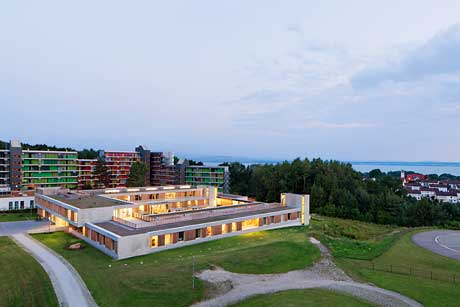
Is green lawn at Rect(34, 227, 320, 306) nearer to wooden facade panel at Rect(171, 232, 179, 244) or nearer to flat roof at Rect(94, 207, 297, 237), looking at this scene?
wooden facade panel at Rect(171, 232, 179, 244)

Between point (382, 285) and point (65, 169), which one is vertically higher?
point (65, 169)

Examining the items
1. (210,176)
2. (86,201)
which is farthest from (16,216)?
(210,176)

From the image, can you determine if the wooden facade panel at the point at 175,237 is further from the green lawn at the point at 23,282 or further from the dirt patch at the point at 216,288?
the green lawn at the point at 23,282

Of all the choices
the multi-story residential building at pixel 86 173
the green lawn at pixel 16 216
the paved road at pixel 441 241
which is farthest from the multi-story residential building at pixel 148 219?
the multi-story residential building at pixel 86 173

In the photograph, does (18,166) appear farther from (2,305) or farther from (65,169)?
(2,305)

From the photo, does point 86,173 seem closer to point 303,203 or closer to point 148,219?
point 148,219

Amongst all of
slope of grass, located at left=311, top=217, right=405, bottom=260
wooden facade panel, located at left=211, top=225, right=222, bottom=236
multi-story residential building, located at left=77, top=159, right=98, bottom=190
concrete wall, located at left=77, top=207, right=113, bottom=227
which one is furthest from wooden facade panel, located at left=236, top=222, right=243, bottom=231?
multi-story residential building, located at left=77, top=159, right=98, bottom=190

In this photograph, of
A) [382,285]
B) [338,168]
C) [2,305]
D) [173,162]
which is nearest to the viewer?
[2,305]

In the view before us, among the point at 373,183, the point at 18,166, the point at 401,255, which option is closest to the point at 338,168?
the point at 373,183
